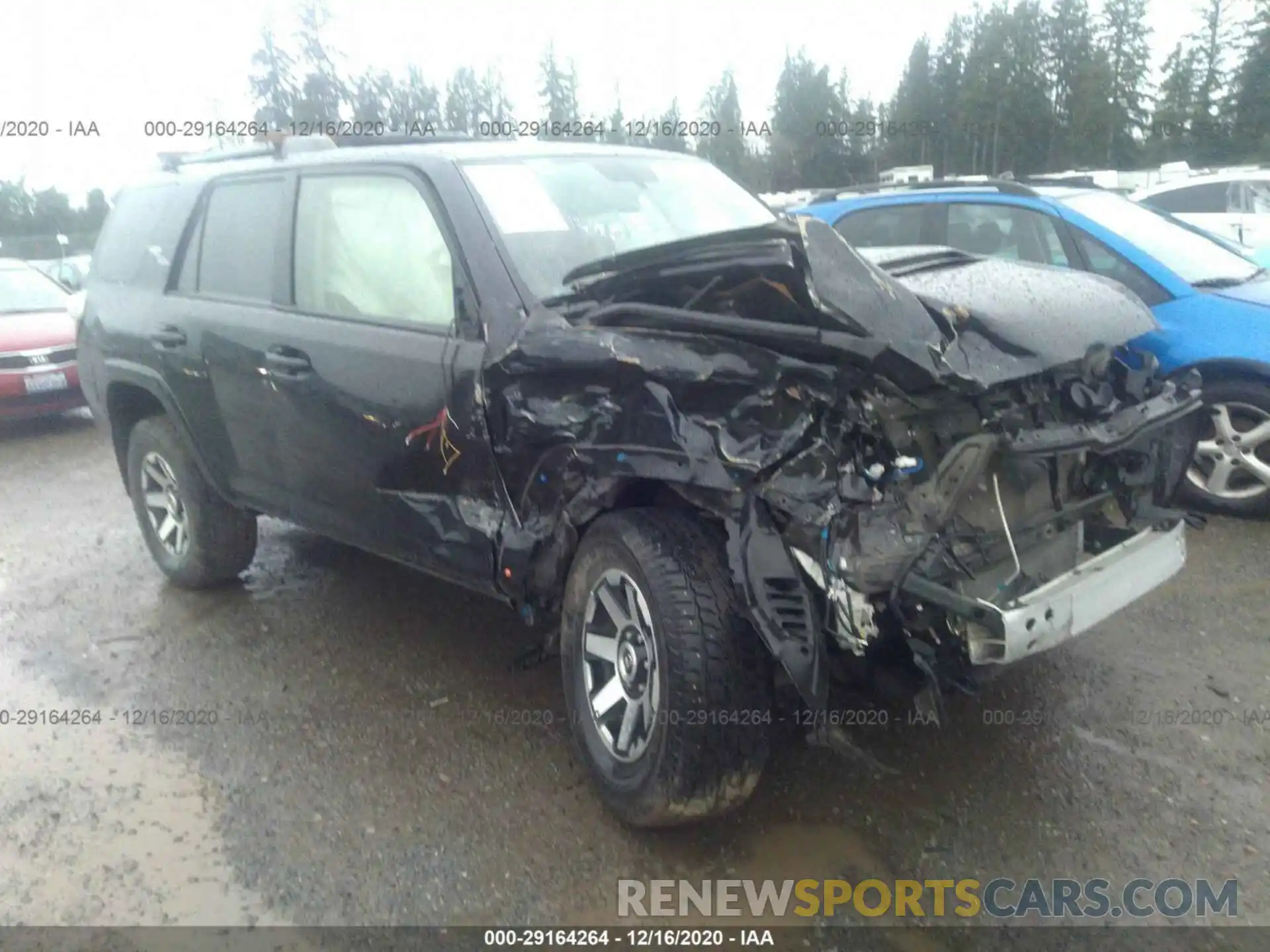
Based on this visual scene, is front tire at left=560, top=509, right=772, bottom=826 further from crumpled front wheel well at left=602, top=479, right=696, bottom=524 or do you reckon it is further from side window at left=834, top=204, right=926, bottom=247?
side window at left=834, top=204, right=926, bottom=247

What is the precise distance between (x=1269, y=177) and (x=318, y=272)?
11437mm

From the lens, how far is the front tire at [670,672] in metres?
2.65

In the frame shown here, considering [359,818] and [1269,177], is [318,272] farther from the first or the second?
[1269,177]

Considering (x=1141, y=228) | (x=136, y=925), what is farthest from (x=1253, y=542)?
(x=136, y=925)

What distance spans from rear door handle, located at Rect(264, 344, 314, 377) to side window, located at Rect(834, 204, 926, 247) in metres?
4.04

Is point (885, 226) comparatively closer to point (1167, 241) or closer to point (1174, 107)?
point (1167, 241)

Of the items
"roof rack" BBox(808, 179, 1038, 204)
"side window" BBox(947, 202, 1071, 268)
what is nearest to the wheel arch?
"side window" BBox(947, 202, 1071, 268)

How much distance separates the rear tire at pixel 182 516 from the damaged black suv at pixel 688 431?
0.81m

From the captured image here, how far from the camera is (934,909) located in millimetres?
2605

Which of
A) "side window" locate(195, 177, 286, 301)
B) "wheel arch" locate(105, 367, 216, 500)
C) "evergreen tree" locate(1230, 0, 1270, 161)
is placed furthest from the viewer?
"evergreen tree" locate(1230, 0, 1270, 161)

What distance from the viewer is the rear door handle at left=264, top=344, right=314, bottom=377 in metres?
3.77

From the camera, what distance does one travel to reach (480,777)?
3.28 m

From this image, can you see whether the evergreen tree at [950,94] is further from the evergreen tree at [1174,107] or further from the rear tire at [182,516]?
the rear tire at [182,516]

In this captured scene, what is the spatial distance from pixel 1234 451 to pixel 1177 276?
919 mm
